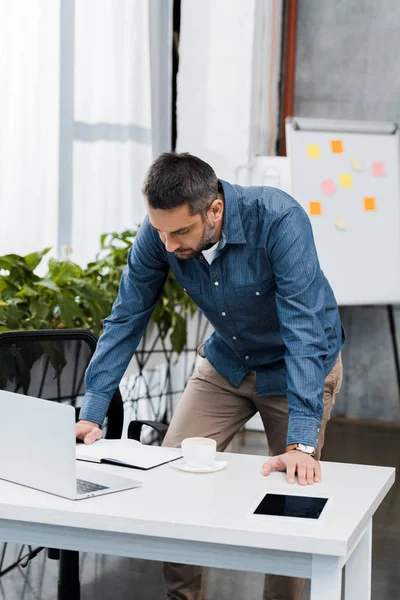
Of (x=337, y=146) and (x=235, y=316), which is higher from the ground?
(x=337, y=146)

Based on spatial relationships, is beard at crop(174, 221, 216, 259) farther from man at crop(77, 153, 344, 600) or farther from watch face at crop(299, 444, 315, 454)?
watch face at crop(299, 444, 315, 454)

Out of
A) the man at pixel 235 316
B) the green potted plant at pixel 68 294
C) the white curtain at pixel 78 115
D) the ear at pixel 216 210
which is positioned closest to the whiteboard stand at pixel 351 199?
the white curtain at pixel 78 115

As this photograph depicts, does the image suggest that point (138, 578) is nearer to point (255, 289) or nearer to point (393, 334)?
point (255, 289)

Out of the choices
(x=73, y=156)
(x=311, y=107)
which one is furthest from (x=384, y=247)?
(x=73, y=156)

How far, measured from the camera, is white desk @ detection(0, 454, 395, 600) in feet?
5.03

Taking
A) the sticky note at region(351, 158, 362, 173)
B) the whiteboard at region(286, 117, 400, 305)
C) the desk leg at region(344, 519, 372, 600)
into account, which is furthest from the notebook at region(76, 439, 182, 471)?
the sticky note at region(351, 158, 362, 173)

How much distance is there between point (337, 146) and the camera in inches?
191

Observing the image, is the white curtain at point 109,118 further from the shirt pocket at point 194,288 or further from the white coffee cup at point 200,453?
the white coffee cup at point 200,453

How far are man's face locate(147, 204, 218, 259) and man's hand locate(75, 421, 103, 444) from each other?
49cm

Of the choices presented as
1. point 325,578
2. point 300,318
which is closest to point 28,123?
point 300,318

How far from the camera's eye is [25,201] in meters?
3.72

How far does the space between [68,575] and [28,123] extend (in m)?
2.04

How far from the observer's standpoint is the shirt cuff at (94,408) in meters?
2.28

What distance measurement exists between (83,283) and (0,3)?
115cm
